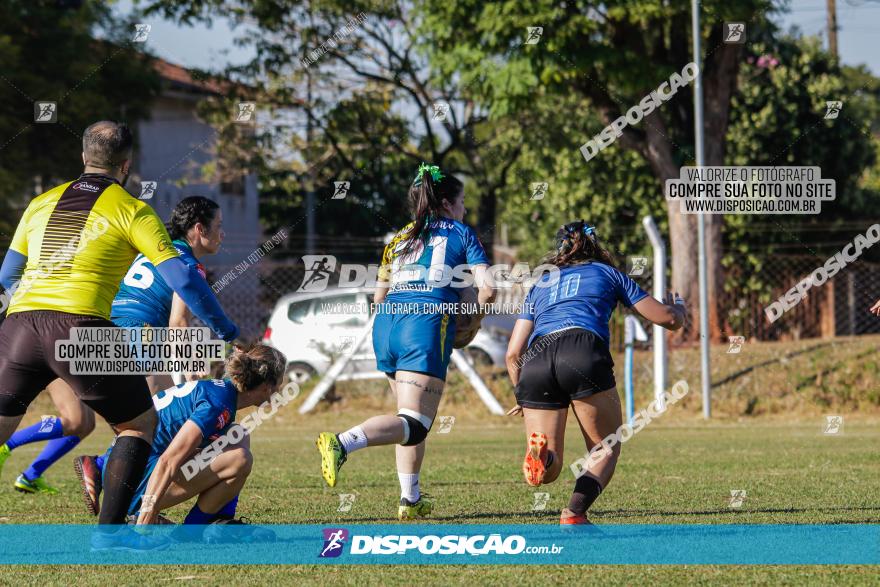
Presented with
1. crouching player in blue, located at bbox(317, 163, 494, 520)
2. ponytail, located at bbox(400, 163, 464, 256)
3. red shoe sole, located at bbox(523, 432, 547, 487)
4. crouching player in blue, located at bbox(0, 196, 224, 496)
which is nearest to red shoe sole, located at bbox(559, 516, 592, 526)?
red shoe sole, located at bbox(523, 432, 547, 487)

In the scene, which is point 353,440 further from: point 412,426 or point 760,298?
point 760,298

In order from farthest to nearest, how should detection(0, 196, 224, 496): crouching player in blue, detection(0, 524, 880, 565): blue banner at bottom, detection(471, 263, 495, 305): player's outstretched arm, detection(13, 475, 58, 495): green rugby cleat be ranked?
detection(13, 475, 58, 495): green rugby cleat < detection(0, 196, 224, 496): crouching player in blue < detection(471, 263, 495, 305): player's outstretched arm < detection(0, 524, 880, 565): blue banner at bottom

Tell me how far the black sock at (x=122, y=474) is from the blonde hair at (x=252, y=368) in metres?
0.68

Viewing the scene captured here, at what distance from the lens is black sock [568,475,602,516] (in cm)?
596

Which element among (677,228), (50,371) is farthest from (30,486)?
(677,228)

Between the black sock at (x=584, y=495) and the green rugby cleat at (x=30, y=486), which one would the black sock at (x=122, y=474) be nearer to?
the black sock at (x=584, y=495)

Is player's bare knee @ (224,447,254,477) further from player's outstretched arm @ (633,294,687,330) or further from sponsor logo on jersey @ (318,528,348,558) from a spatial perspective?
player's outstretched arm @ (633,294,687,330)

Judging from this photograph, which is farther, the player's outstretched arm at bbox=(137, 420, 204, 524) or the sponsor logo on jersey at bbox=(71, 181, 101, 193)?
the player's outstretched arm at bbox=(137, 420, 204, 524)

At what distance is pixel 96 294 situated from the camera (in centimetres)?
516

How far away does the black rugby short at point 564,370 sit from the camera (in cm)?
602

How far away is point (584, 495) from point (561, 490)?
6.93ft

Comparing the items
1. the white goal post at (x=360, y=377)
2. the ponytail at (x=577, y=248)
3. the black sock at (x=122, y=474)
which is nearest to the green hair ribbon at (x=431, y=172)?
the ponytail at (x=577, y=248)

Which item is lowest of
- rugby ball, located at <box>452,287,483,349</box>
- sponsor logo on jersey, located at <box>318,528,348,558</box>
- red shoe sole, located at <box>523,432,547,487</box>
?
sponsor logo on jersey, located at <box>318,528,348,558</box>

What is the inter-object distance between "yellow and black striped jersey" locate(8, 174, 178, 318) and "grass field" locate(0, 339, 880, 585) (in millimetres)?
1214
